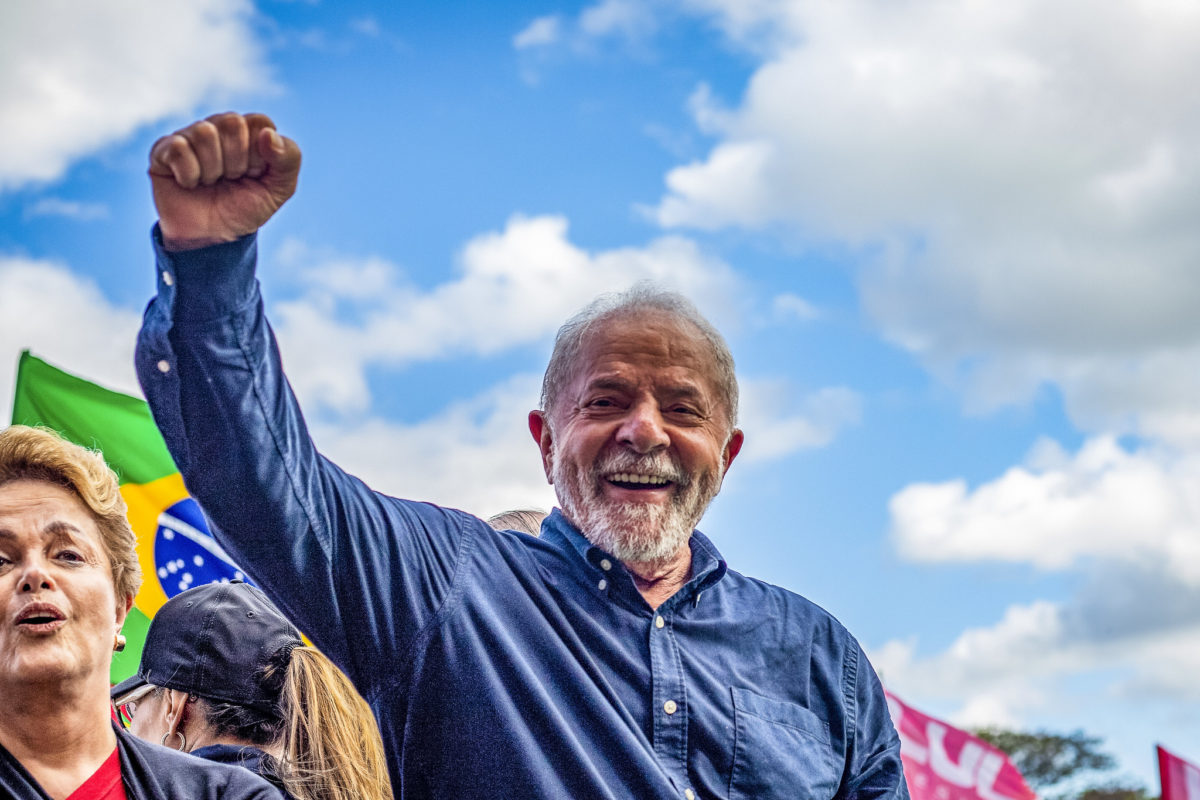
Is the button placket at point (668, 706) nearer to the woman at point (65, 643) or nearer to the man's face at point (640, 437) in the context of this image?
the man's face at point (640, 437)

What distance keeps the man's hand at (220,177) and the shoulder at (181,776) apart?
1014 millimetres

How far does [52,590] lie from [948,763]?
365 inches

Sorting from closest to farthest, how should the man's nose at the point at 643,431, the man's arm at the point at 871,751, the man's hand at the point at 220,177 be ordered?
the man's hand at the point at 220,177
the man's nose at the point at 643,431
the man's arm at the point at 871,751

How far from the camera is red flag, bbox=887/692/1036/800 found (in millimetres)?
10250

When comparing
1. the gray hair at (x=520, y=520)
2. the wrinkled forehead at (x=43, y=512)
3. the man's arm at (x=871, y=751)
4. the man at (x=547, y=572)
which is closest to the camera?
the man at (x=547, y=572)

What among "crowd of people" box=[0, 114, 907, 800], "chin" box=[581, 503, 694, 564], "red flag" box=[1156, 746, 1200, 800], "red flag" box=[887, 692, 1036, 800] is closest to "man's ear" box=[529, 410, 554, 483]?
"crowd of people" box=[0, 114, 907, 800]

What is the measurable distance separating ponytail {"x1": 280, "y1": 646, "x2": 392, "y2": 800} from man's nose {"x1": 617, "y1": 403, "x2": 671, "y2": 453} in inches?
37.9

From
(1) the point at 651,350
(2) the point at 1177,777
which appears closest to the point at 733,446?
(1) the point at 651,350

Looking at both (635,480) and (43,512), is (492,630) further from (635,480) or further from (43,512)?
(43,512)

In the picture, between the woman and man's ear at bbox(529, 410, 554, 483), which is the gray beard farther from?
the woman

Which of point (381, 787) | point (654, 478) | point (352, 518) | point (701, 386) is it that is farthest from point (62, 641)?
point (701, 386)

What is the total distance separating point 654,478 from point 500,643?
47 centimetres

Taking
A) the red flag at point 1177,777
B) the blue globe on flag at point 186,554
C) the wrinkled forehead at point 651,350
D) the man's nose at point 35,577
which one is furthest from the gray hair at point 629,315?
the red flag at point 1177,777

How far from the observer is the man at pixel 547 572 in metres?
1.97
